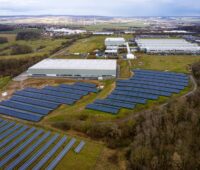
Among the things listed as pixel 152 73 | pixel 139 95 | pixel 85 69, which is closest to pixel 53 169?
pixel 139 95

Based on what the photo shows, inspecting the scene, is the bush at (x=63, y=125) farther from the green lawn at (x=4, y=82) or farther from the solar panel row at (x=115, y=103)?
the green lawn at (x=4, y=82)

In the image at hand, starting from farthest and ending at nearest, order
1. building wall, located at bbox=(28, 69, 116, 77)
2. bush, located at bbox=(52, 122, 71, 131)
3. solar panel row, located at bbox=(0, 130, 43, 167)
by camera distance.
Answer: building wall, located at bbox=(28, 69, 116, 77) → bush, located at bbox=(52, 122, 71, 131) → solar panel row, located at bbox=(0, 130, 43, 167)

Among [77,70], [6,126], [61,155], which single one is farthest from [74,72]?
[61,155]

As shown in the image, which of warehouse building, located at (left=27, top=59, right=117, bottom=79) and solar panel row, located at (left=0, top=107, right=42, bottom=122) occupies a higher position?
warehouse building, located at (left=27, top=59, right=117, bottom=79)

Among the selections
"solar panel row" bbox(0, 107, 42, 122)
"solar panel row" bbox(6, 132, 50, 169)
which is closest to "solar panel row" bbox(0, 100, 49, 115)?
"solar panel row" bbox(0, 107, 42, 122)

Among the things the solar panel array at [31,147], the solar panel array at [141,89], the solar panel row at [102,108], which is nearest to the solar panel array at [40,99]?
the solar panel array at [31,147]

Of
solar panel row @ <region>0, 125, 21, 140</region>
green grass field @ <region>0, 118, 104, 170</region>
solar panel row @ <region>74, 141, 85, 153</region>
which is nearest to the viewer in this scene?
green grass field @ <region>0, 118, 104, 170</region>

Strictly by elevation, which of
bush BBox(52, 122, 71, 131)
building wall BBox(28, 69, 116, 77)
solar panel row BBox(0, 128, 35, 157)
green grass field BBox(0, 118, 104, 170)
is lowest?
green grass field BBox(0, 118, 104, 170)

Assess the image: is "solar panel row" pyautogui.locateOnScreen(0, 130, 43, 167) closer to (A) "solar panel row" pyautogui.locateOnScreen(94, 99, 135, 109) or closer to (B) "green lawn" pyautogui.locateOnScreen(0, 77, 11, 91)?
(A) "solar panel row" pyautogui.locateOnScreen(94, 99, 135, 109)
